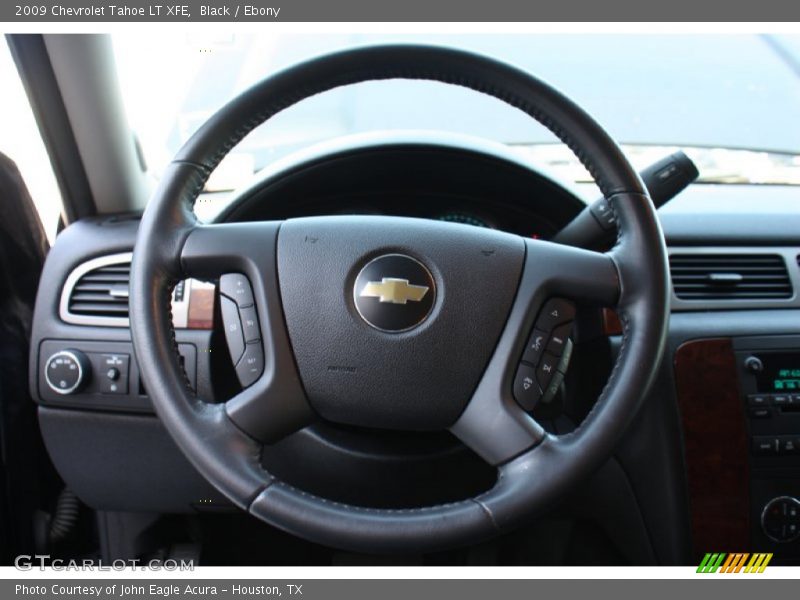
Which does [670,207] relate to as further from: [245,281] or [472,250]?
[245,281]

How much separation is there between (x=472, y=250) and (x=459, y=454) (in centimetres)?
36

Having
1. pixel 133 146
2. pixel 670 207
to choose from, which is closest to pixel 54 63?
pixel 133 146

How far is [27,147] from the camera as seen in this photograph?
1.46 metres

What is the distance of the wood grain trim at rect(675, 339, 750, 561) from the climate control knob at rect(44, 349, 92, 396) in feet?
3.44

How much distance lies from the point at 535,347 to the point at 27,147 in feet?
3.59

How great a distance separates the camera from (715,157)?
1.85 meters

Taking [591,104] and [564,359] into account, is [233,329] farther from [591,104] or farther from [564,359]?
[591,104]

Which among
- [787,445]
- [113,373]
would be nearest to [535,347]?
[787,445]

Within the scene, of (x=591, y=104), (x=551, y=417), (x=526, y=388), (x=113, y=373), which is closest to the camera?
(x=526, y=388)

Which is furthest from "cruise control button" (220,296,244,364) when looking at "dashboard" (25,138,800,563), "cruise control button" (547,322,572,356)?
"cruise control button" (547,322,572,356)

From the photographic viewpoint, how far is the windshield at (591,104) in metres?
1.79

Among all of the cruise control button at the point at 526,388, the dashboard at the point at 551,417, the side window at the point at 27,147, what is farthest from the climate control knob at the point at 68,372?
the cruise control button at the point at 526,388

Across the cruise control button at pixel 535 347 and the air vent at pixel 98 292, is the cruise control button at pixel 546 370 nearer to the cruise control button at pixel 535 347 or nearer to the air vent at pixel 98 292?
the cruise control button at pixel 535 347

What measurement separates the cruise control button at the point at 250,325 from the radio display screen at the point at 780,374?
908 millimetres
